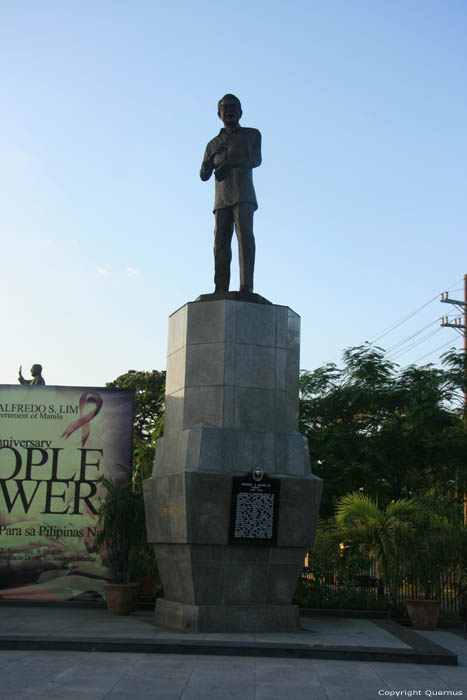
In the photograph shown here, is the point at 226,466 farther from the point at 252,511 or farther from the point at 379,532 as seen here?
the point at 379,532

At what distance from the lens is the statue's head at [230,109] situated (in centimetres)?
1378

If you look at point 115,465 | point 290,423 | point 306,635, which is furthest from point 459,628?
point 115,465

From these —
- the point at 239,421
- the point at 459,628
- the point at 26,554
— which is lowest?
the point at 459,628

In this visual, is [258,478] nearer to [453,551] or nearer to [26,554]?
[453,551]

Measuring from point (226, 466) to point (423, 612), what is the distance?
4.89 metres

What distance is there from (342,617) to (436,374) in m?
11.5

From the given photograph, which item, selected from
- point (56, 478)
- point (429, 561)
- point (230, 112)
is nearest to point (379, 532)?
point (429, 561)

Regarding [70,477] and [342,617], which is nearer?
[342,617]

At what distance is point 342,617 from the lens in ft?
46.8

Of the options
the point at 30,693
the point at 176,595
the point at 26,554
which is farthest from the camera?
the point at 26,554

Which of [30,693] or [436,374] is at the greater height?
[436,374]

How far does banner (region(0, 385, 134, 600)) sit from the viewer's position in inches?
589

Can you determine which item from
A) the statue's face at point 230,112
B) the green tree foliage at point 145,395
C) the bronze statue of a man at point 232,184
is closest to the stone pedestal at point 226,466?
the bronze statue of a man at point 232,184

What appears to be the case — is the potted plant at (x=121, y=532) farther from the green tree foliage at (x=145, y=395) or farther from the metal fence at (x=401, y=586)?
the green tree foliage at (x=145, y=395)
